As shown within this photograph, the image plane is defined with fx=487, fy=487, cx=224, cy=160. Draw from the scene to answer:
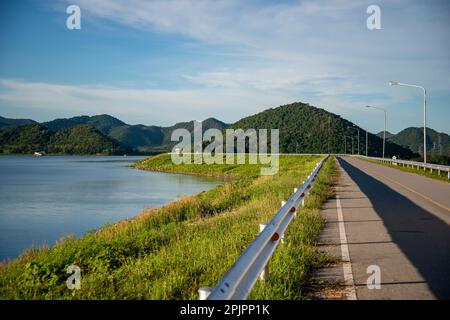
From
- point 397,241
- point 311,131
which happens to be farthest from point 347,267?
point 311,131

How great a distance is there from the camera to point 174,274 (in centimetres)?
691

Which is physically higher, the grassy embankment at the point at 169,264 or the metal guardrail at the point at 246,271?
the metal guardrail at the point at 246,271

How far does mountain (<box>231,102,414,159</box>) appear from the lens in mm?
155875

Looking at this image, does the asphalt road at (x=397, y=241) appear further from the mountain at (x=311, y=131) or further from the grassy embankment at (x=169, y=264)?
the mountain at (x=311, y=131)

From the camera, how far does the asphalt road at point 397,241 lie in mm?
6371

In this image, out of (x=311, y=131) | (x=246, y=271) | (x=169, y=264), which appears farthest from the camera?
(x=311, y=131)

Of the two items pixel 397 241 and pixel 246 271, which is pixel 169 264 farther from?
pixel 397 241

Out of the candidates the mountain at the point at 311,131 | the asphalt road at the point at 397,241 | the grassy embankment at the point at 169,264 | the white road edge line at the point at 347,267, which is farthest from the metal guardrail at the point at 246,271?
the mountain at the point at 311,131

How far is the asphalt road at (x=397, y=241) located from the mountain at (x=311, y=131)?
131 metres

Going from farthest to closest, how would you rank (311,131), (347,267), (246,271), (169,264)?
(311,131)
(169,264)
(347,267)
(246,271)

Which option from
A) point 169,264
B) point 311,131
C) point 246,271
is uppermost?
point 311,131

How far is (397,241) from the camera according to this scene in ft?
31.7

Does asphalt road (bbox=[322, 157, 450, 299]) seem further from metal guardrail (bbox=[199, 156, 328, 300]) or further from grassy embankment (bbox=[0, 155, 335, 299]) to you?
metal guardrail (bbox=[199, 156, 328, 300])

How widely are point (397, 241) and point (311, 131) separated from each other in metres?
164
